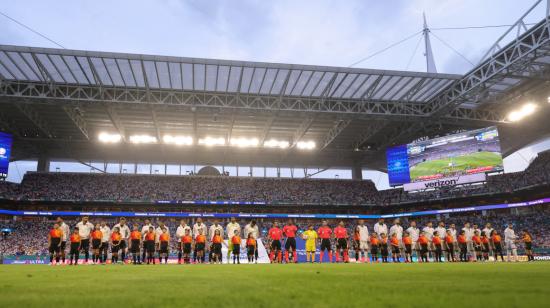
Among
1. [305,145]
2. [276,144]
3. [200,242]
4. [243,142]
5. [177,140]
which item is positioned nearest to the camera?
[200,242]

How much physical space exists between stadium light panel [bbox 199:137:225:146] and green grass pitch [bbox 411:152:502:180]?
1976 centimetres

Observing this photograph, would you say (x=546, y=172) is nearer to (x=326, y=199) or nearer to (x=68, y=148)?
(x=326, y=199)

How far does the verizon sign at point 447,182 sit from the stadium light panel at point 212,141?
19501 millimetres

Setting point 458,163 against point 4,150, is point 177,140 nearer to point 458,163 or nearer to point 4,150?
point 4,150

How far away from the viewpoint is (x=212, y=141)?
38500 mm

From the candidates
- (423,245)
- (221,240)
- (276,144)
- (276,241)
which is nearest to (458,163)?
(276,144)

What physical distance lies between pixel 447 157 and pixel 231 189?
78.6ft

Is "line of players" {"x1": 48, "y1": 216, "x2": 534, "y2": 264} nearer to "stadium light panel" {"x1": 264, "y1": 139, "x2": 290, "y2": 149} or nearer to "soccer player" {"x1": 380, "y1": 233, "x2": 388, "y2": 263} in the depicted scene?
"soccer player" {"x1": 380, "y1": 233, "x2": 388, "y2": 263}

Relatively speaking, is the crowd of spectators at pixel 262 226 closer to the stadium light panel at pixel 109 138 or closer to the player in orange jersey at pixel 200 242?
the stadium light panel at pixel 109 138

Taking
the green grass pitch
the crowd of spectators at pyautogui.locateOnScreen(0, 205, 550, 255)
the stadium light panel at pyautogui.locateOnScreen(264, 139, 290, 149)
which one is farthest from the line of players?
the stadium light panel at pyautogui.locateOnScreen(264, 139, 290, 149)

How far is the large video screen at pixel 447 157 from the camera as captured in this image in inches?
1315

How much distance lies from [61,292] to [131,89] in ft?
79.2

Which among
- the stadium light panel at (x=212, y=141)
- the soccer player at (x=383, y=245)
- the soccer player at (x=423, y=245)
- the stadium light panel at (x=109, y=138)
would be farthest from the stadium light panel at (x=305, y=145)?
the soccer player at (x=383, y=245)

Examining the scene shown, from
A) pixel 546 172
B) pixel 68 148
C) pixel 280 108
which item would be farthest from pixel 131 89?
pixel 546 172
